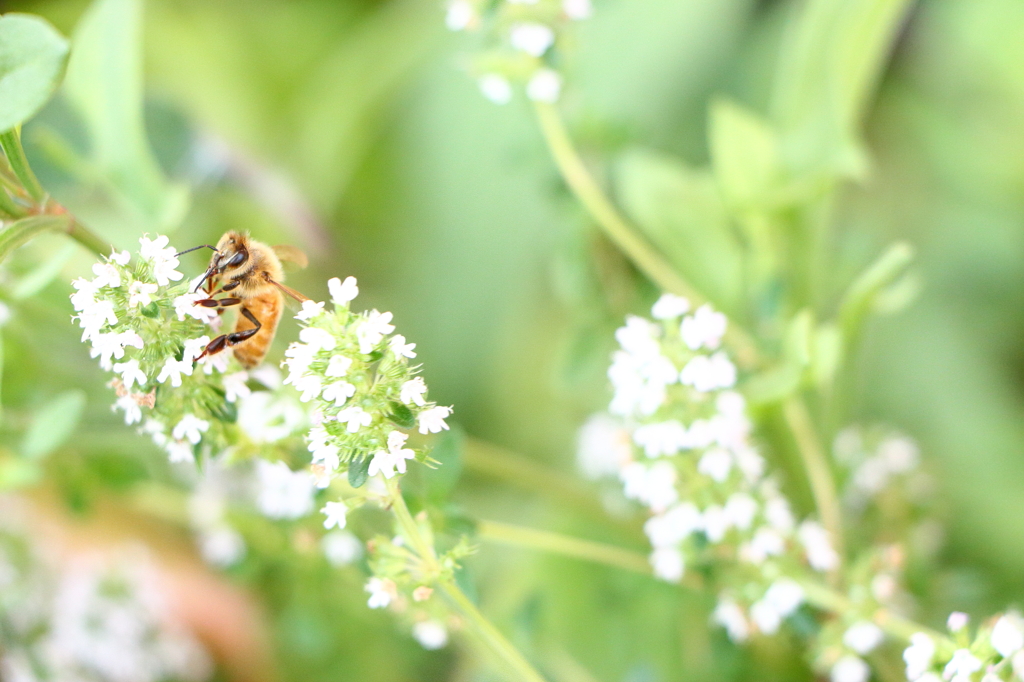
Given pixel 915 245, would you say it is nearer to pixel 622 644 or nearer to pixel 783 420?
pixel 783 420

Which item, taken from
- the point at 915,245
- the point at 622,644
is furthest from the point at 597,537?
the point at 915,245

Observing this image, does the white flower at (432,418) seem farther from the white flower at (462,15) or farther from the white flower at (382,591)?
the white flower at (462,15)

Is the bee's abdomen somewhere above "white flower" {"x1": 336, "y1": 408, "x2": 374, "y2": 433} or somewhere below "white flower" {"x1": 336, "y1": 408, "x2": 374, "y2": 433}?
above

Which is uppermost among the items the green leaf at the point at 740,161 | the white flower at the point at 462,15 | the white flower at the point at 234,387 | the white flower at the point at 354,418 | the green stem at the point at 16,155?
the green leaf at the point at 740,161

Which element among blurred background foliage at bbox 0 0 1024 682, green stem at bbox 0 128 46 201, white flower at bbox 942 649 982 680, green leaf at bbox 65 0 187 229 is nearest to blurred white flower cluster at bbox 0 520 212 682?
blurred background foliage at bbox 0 0 1024 682

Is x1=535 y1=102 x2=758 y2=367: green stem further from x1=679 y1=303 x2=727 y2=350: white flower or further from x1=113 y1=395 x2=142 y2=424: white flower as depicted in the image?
x1=113 y1=395 x2=142 y2=424: white flower

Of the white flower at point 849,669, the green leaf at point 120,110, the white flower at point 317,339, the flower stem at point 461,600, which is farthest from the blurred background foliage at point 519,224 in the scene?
the white flower at point 317,339
